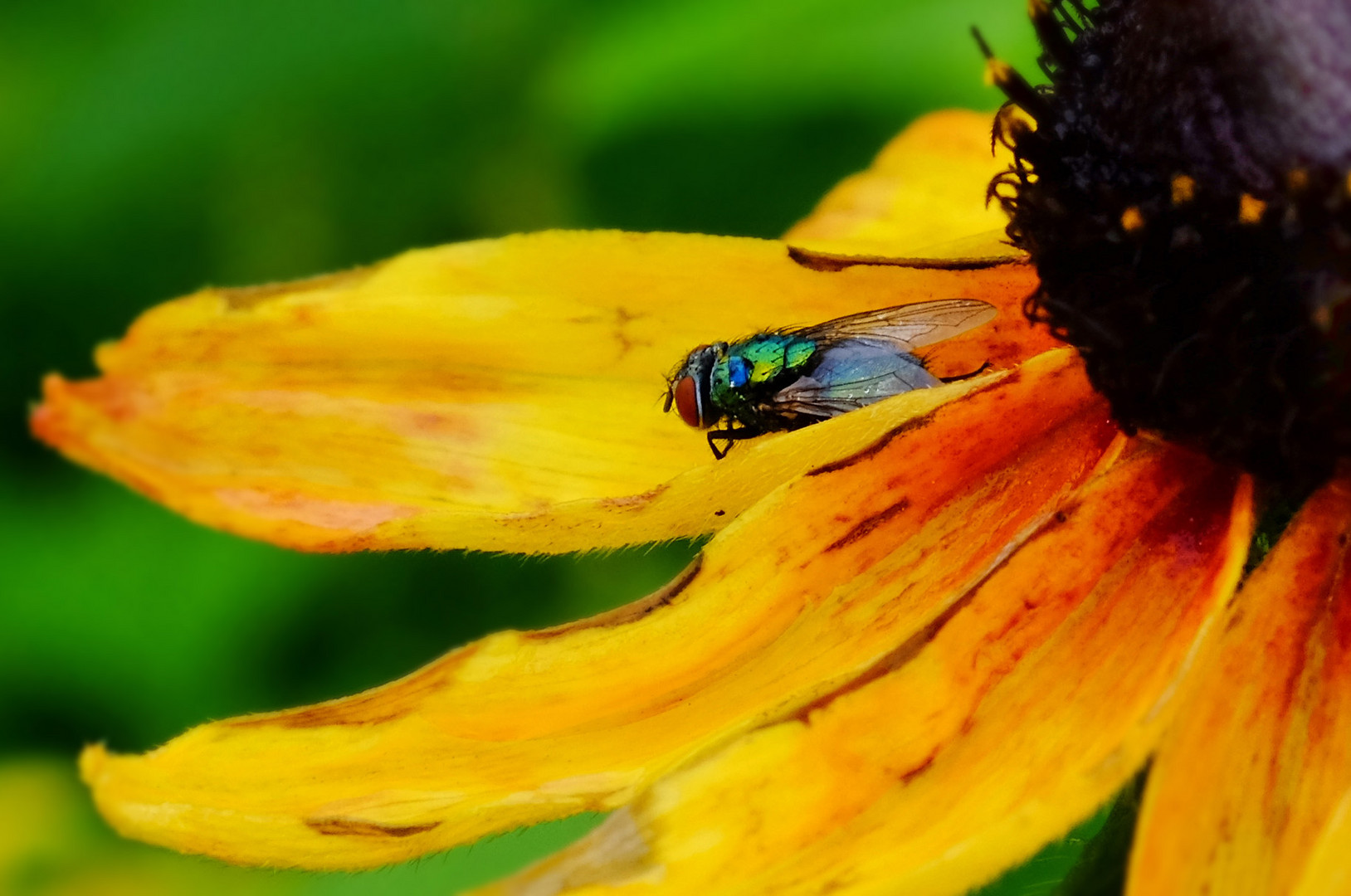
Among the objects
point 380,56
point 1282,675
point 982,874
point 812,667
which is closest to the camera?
point 982,874

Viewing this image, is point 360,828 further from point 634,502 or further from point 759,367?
point 759,367

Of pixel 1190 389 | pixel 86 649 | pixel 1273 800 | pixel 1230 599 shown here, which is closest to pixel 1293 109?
pixel 1190 389

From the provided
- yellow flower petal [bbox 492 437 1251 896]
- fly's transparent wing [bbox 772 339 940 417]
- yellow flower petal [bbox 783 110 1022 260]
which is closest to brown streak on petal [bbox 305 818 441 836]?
yellow flower petal [bbox 492 437 1251 896]

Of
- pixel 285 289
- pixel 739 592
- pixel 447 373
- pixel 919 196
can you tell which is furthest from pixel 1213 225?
pixel 285 289

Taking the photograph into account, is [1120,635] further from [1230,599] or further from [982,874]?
[982,874]

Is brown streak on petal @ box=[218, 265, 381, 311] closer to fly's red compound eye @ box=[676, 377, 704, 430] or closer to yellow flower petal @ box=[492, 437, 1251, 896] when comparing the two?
fly's red compound eye @ box=[676, 377, 704, 430]

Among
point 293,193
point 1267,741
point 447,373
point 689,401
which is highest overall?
point 293,193
